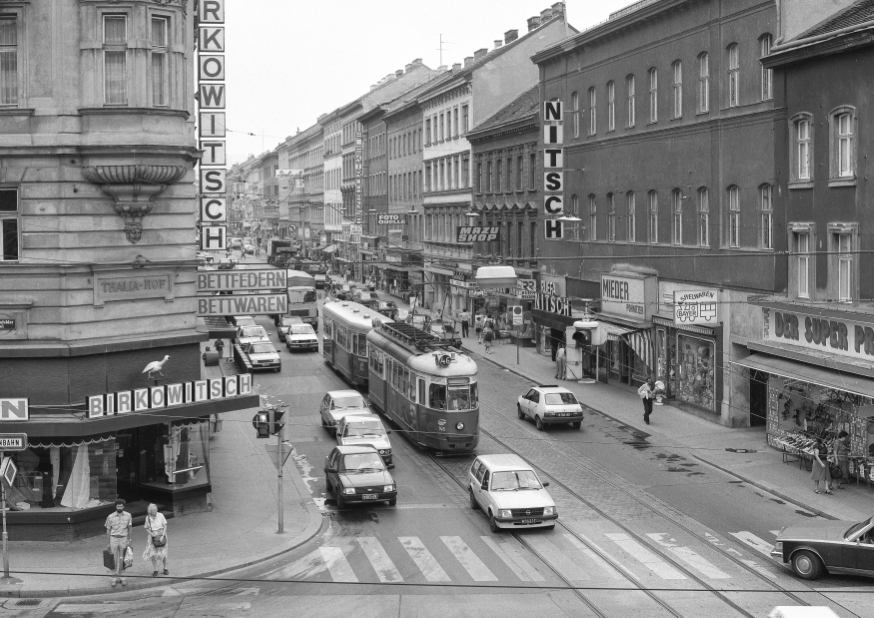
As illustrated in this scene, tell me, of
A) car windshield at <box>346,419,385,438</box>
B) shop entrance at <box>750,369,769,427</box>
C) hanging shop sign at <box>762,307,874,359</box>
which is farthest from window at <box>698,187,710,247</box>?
car windshield at <box>346,419,385,438</box>

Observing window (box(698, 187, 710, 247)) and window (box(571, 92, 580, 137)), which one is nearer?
window (box(698, 187, 710, 247))

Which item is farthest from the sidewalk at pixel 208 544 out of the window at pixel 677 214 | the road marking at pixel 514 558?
the window at pixel 677 214

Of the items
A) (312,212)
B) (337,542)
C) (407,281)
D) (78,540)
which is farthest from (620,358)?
(312,212)

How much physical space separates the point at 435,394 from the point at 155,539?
12864 millimetres

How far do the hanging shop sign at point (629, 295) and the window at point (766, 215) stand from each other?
6.73 metres

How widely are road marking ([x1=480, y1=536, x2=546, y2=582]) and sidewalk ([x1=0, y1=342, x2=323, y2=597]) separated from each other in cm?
406

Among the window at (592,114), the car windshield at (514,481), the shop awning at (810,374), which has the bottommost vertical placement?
the car windshield at (514,481)

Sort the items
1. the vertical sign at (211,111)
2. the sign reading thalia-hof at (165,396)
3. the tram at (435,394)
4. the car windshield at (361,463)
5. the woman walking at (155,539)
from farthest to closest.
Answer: the tram at (435,394), the vertical sign at (211,111), the car windshield at (361,463), the sign reading thalia-hof at (165,396), the woman walking at (155,539)

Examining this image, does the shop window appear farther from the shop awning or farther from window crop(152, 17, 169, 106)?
the shop awning

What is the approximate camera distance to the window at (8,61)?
24.3 metres

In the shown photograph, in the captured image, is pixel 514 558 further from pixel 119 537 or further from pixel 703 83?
pixel 703 83

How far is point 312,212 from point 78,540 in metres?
125

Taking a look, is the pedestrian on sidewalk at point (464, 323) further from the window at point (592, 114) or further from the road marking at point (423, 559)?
the road marking at point (423, 559)

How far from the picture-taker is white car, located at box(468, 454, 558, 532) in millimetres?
24594
